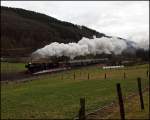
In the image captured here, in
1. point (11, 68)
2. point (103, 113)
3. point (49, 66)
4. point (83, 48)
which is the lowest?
point (103, 113)

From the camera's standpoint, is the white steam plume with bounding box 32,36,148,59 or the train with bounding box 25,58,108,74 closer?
the train with bounding box 25,58,108,74

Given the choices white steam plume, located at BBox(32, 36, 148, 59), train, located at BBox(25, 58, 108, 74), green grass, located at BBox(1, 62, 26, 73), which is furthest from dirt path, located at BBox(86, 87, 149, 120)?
white steam plume, located at BBox(32, 36, 148, 59)

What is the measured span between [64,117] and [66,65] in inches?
2875

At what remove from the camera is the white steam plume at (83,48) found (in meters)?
107

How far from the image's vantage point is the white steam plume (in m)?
107

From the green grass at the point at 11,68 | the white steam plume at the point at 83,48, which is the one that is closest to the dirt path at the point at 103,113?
the green grass at the point at 11,68

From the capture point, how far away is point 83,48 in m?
113

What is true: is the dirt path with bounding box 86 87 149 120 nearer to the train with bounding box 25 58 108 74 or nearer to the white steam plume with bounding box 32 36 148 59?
the train with bounding box 25 58 108 74

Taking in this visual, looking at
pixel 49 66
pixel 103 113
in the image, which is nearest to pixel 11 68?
pixel 49 66

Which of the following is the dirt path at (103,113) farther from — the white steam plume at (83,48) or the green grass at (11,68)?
the white steam plume at (83,48)

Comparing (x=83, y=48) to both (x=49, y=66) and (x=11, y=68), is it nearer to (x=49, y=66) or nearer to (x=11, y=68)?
(x=11, y=68)

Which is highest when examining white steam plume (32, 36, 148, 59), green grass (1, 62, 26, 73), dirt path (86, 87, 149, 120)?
white steam plume (32, 36, 148, 59)

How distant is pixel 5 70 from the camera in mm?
89688

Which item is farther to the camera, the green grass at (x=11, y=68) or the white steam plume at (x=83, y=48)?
the white steam plume at (x=83, y=48)
